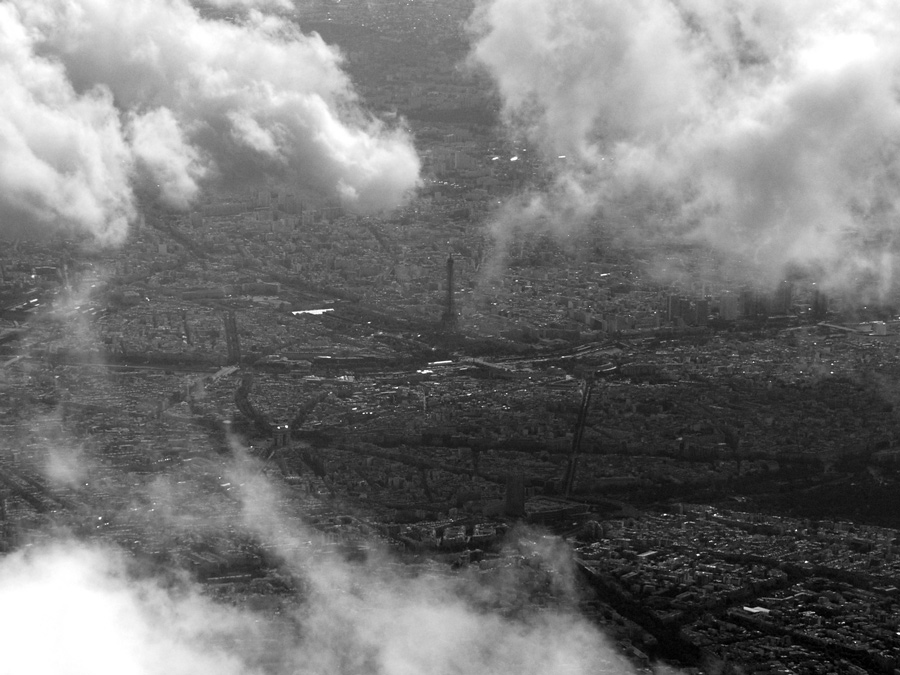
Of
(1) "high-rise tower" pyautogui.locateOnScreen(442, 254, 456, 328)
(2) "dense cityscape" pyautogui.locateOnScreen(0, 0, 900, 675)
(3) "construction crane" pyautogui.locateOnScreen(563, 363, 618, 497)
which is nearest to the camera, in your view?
(2) "dense cityscape" pyautogui.locateOnScreen(0, 0, 900, 675)

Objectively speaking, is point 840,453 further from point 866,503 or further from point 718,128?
point 718,128

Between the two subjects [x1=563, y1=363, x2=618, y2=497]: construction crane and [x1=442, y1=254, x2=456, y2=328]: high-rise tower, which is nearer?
[x1=563, y1=363, x2=618, y2=497]: construction crane

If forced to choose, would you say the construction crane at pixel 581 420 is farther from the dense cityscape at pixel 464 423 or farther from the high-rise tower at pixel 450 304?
the high-rise tower at pixel 450 304

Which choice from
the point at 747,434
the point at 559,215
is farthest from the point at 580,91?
the point at 747,434

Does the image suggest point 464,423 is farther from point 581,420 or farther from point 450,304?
point 450,304

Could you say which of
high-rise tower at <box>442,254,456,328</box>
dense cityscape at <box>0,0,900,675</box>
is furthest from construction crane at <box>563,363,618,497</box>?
high-rise tower at <box>442,254,456,328</box>

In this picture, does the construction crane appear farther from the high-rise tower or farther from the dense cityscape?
the high-rise tower
